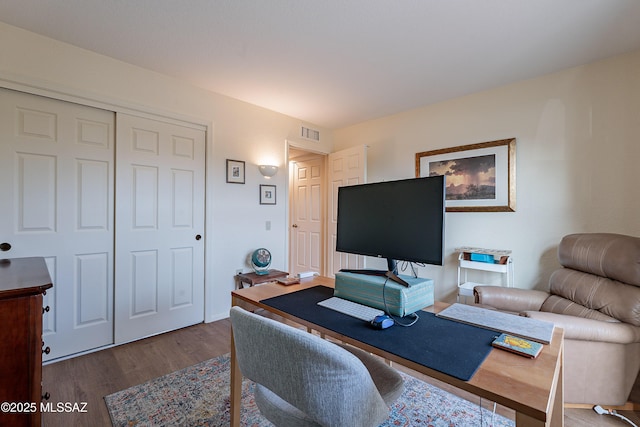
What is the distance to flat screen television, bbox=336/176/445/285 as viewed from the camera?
1173mm

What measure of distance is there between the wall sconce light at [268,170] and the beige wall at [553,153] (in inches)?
72.2

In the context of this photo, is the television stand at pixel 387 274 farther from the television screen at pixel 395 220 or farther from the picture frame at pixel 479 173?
the picture frame at pixel 479 173

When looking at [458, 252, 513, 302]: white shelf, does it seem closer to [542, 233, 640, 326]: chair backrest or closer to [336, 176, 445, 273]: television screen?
[542, 233, 640, 326]: chair backrest

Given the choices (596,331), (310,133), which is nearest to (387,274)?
Answer: (596,331)

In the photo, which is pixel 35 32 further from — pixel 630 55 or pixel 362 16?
pixel 630 55

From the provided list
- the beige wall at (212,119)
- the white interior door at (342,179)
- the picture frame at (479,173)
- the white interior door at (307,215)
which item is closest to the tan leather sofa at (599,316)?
the picture frame at (479,173)

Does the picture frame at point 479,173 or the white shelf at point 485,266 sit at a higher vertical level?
the picture frame at point 479,173

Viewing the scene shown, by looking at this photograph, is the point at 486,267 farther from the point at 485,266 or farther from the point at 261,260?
the point at 261,260

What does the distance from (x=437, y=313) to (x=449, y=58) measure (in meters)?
2.09

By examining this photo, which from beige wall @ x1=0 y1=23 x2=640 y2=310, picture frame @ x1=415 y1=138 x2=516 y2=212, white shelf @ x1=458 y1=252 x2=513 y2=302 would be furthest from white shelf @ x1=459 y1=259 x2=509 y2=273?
Result: picture frame @ x1=415 y1=138 x2=516 y2=212

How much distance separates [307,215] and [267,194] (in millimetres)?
1377

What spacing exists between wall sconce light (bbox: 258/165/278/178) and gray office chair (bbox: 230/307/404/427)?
258 cm

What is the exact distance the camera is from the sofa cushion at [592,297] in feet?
5.61

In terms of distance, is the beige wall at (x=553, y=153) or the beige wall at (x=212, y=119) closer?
the beige wall at (x=212, y=119)
